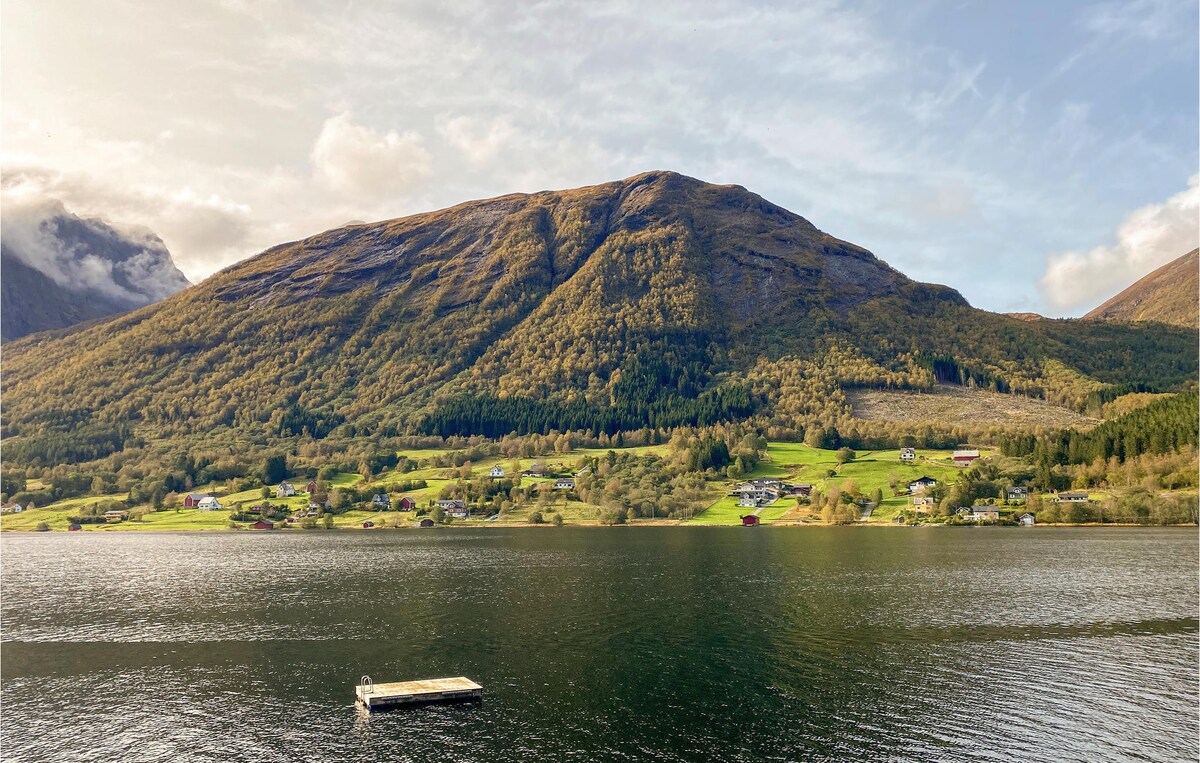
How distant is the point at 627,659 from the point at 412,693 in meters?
19.4

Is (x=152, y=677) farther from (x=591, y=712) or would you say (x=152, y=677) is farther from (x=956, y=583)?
(x=956, y=583)

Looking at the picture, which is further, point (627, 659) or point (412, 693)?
point (627, 659)

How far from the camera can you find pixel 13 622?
9306 centimetres

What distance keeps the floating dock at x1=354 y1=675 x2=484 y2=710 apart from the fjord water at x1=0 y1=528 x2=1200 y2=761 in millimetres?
1231

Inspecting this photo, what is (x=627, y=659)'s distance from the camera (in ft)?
232

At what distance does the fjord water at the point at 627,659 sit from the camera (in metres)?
51.6

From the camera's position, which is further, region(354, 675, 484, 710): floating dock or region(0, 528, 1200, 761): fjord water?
region(354, 675, 484, 710): floating dock

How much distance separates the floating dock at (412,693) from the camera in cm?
5881

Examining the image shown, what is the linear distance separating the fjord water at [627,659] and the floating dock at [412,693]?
1231 mm

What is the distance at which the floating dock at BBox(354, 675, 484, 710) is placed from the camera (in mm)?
58812

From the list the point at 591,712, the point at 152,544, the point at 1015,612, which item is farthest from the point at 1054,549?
the point at 152,544

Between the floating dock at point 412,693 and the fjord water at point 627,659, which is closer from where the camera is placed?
the fjord water at point 627,659

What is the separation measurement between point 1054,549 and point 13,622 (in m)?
158

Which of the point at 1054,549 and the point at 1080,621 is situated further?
the point at 1054,549
